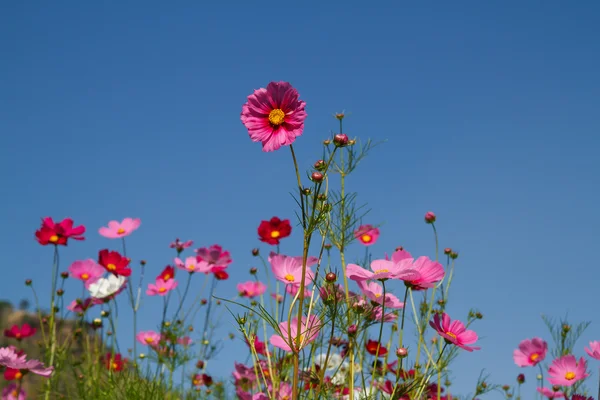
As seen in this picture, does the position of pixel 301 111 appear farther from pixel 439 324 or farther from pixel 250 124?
pixel 439 324

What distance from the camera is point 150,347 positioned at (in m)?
3.66

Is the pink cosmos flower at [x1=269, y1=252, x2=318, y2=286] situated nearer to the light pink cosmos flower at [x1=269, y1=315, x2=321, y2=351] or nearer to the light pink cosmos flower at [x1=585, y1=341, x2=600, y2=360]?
the light pink cosmos flower at [x1=269, y1=315, x2=321, y2=351]

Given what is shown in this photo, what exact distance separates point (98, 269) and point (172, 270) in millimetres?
411

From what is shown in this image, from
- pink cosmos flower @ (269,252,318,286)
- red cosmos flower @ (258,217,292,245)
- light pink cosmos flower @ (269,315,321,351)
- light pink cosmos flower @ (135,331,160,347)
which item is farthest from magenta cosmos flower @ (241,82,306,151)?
light pink cosmos flower @ (135,331,160,347)

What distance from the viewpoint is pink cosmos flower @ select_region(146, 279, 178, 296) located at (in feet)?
11.3

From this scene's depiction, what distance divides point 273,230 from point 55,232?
129cm

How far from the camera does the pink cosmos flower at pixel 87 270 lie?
3.43 m

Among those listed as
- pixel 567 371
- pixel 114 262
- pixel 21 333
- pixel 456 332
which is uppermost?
pixel 114 262

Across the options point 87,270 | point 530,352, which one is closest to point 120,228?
point 87,270

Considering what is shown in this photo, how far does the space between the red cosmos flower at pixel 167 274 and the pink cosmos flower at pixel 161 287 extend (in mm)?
22

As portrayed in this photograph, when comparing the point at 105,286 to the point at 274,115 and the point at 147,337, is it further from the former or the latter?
the point at 274,115

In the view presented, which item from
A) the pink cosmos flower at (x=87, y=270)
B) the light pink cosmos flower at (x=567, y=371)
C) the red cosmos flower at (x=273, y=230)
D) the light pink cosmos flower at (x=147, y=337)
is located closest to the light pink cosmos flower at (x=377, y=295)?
the red cosmos flower at (x=273, y=230)

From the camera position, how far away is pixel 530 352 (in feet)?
9.80

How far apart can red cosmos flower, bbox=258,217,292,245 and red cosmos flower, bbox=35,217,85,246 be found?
1.18 metres
